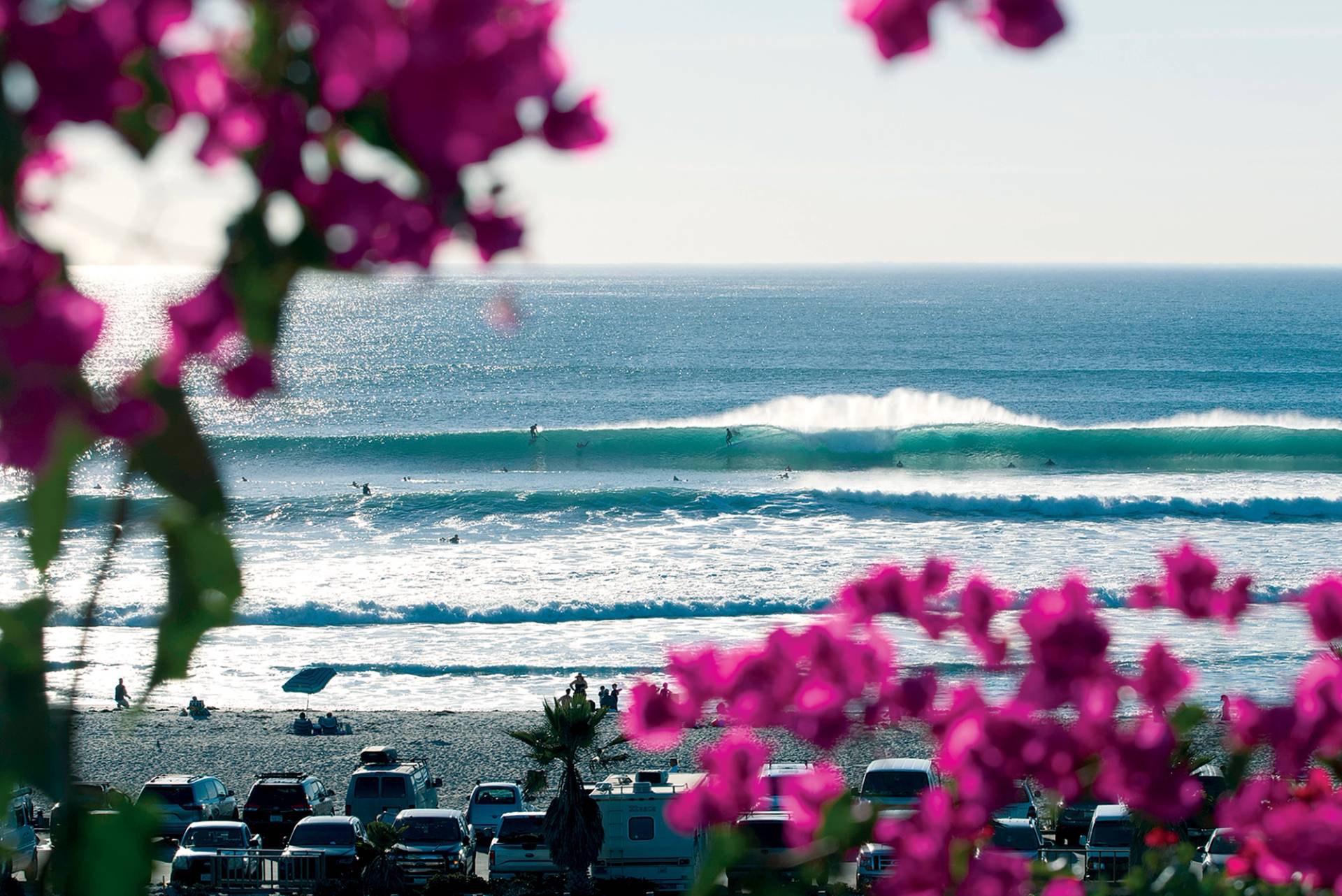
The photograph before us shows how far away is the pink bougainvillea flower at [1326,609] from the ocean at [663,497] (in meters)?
0.48

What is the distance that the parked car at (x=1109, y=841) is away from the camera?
12.5 metres

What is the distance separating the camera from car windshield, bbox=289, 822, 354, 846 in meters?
13.5

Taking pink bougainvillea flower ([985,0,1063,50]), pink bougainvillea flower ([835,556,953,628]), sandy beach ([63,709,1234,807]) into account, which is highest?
pink bougainvillea flower ([985,0,1063,50])

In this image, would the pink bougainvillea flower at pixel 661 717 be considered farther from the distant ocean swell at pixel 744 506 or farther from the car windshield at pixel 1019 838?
the distant ocean swell at pixel 744 506

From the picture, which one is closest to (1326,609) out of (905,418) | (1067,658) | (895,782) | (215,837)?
(1067,658)

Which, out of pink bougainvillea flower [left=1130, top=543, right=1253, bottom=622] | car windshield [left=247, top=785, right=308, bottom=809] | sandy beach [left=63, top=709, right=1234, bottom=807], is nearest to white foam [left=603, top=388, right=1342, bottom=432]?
sandy beach [left=63, top=709, right=1234, bottom=807]

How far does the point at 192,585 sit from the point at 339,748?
64.0 feet

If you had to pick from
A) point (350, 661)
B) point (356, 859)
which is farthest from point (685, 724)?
point (350, 661)

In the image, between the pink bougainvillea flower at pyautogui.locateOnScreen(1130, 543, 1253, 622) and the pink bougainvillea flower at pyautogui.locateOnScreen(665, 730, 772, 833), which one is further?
the pink bougainvillea flower at pyautogui.locateOnScreen(1130, 543, 1253, 622)

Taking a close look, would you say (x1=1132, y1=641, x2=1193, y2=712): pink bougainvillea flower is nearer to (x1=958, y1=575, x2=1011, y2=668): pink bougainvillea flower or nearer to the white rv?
(x1=958, y1=575, x2=1011, y2=668): pink bougainvillea flower

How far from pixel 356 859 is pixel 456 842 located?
1177 mm

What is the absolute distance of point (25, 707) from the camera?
4.21 ft

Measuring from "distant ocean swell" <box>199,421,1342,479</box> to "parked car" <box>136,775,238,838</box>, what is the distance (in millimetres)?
33926

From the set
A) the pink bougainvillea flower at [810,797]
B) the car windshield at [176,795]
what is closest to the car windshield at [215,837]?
the car windshield at [176,795]
